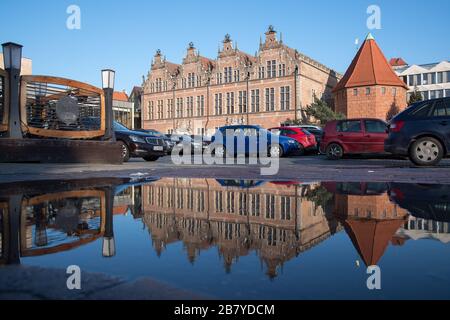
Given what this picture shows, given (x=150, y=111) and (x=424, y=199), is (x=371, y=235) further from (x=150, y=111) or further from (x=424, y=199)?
(x=150, y=111)

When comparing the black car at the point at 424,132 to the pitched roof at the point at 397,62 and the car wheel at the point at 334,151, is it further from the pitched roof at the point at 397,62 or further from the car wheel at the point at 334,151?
the pitched roof at the point at 397,62

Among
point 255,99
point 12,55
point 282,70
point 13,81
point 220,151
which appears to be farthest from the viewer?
point 255,99

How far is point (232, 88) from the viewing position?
2200 inches

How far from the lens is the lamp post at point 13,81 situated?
30.0 ft

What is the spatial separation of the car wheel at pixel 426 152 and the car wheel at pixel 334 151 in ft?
16.4

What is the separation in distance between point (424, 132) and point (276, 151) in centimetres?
846

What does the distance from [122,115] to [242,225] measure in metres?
61.4

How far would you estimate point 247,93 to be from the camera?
54406mm

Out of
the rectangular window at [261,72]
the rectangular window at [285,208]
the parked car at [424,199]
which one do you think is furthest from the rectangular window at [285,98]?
the rectangular window at [285,208]

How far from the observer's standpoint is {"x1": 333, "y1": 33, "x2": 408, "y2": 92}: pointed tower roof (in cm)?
4962

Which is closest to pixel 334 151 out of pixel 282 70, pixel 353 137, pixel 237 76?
pixel 353 137

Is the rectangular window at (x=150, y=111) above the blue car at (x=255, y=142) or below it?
above
